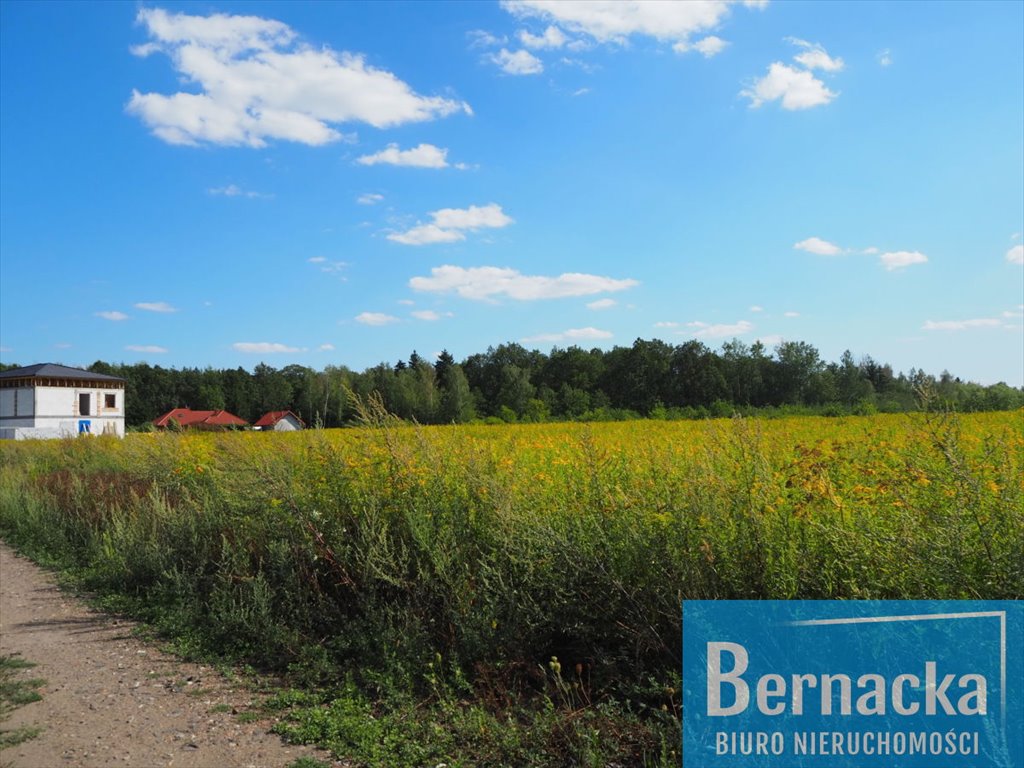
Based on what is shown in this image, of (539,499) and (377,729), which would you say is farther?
(539,499)

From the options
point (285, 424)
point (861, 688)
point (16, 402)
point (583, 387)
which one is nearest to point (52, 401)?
point (16, 402)

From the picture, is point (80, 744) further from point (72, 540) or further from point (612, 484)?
point (72, 540)

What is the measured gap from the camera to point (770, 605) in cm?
368

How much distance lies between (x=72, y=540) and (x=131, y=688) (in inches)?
263

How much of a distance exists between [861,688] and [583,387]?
5081cm

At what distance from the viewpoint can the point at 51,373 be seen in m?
51.7

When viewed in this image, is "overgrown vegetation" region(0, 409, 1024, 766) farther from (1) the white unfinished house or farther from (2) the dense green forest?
(1) the white unfinished house

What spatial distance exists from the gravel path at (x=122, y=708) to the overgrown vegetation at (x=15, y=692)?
0.06 m

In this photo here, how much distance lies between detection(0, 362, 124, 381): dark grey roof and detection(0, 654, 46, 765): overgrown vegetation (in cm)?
5392

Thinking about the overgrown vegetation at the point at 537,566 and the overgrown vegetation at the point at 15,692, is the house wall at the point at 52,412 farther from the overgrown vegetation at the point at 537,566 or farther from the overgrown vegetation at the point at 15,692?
the overgrown vegetation at the point at 537,566

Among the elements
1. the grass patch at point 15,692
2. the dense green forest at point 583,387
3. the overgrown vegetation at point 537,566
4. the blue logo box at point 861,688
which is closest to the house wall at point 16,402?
the dense green forest at point 583,387

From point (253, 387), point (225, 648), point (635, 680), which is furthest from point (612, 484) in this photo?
point (253, 387)

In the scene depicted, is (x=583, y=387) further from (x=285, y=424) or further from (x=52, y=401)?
(x=52, y=401)

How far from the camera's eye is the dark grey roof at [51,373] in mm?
51062
